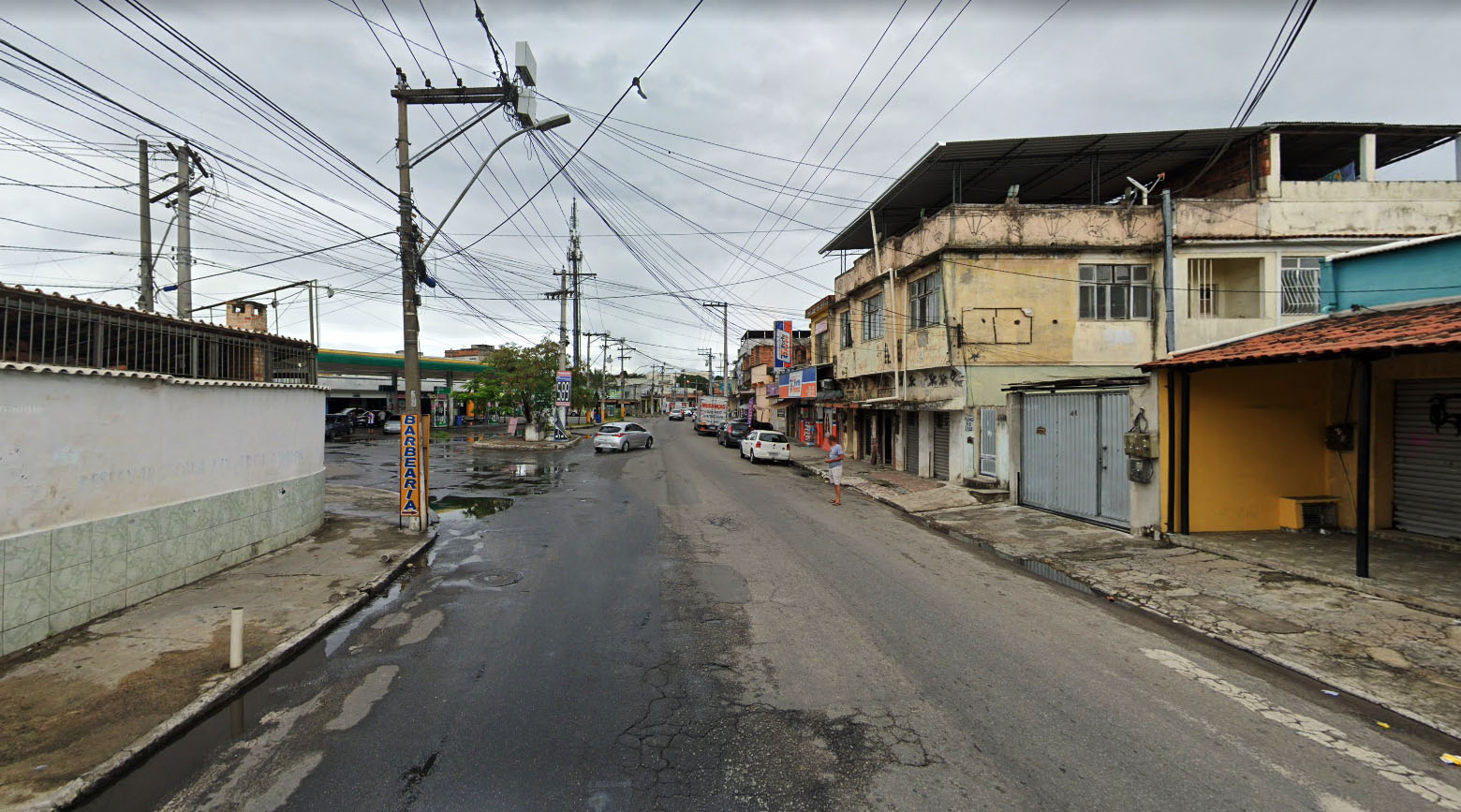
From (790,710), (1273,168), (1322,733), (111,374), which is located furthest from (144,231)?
(1273,168)

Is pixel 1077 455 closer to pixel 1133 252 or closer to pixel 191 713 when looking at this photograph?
pixel 1133 252

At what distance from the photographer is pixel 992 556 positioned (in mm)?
10242

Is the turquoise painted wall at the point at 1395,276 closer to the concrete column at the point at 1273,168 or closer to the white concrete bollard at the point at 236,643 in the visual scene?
the concrete column at the point at 1273,168

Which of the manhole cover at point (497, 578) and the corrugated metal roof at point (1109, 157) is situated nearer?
the manhole cover at point (497, 578)

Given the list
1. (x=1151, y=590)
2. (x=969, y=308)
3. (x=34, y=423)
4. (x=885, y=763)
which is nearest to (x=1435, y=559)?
(x=1151, y=590)

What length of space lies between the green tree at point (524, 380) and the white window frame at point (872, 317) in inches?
822

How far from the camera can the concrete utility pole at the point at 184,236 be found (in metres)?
14.5

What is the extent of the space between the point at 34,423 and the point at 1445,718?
11690mm

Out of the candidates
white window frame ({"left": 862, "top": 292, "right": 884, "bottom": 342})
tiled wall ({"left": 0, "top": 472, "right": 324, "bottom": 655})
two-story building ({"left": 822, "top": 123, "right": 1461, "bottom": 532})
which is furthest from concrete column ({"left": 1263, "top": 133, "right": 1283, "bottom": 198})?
tiled wall ({"left": 0, "top": 472, "right": 324, "bottom": 655})

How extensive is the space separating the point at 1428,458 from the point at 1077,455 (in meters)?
4.62

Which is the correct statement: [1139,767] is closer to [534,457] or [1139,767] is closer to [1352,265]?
[1352,265]

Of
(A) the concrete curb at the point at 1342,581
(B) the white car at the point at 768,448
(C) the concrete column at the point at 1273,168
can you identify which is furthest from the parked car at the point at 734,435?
(A) the concrete curb at the point at 1342,581

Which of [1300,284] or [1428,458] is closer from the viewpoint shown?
[1428,458]

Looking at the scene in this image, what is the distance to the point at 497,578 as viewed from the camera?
8.55m
